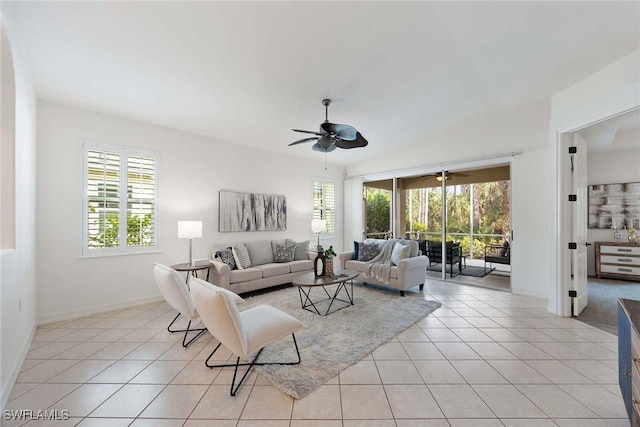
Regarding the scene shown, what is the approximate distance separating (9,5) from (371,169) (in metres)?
6.01

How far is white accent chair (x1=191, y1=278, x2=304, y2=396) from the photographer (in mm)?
1847

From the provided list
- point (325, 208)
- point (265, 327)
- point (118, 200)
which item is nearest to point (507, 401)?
point (265, 327)

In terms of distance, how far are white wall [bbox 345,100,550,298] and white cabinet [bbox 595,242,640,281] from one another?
2630mm

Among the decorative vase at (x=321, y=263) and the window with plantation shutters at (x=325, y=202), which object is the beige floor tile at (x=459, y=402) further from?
the window with plantation shutters at (x=325, y=202)

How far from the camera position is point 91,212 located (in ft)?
11.8

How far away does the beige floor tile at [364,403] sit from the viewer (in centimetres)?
176

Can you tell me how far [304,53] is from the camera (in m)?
2.85

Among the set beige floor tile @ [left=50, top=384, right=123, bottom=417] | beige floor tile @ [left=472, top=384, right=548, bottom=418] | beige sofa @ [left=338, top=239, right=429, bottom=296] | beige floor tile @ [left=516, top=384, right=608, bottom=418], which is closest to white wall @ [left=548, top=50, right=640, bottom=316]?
beige sofa @ [left=338, top=239, right=429, bottom=296]

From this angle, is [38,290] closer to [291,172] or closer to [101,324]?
[101,324]

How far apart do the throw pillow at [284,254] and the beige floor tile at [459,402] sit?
11.5 ft

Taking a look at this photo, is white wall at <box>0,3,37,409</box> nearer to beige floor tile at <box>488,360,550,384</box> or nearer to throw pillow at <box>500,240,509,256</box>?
beige floor tile at <box>488,360,550,384</box>

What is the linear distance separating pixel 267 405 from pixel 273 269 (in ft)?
9.39

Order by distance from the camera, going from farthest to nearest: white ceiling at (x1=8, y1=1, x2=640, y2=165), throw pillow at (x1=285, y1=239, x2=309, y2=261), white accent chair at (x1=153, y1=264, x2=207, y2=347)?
throw pillow at (x1=285, y1=239, x2=309, y2=261), white accent chair at (x1=153, y1=264, x2=207, y2=347), white ceiling at (x1=8, y1=1, x2=640, y2=165)

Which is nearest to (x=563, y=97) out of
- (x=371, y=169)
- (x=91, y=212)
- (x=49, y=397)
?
(x=371, y=169)
